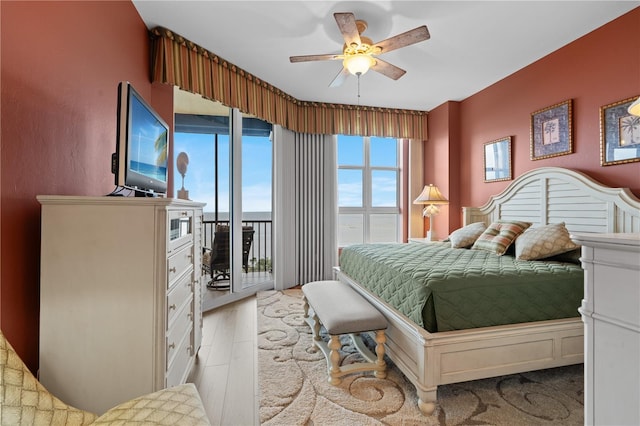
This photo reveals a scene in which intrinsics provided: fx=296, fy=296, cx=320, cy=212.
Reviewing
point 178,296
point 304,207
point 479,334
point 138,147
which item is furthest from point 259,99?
point 479,334

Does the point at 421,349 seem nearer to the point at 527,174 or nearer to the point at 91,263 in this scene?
the point at 91,263

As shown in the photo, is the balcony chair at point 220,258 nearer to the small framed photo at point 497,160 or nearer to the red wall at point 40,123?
the red wall at point 40,123

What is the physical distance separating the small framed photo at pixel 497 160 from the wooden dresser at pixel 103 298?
3.68m

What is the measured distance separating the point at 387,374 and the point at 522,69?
3.48 m

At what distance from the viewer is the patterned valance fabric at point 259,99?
265 centimetres

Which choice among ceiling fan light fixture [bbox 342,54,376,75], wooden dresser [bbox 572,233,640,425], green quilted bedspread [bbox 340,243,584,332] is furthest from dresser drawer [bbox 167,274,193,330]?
ceiling fan light fixture [bbox 342,54,376,75]

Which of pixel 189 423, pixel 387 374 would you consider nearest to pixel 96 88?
pixel 189 423

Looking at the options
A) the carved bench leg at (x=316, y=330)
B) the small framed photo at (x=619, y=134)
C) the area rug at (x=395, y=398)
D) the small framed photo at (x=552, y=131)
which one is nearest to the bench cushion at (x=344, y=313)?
the carved bench leg at (x=316, y=330)

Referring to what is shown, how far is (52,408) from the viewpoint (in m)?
0.90

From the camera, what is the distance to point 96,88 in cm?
185

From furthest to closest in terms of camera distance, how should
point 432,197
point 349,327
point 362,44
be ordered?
point 432,197, point 362,44, point 349,327

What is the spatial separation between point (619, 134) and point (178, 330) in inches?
139

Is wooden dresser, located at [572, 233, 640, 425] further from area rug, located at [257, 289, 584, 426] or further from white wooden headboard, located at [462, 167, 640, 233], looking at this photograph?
white wooden headboard, located at [462, 167, 640, 233]

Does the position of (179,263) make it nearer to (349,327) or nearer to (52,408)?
(52,408)
